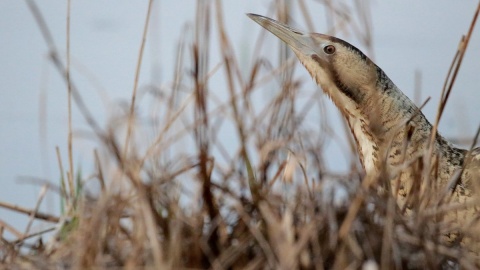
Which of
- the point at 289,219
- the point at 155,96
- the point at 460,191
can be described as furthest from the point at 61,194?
the point at 460,191

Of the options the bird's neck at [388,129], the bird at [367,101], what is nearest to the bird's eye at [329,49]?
the bird at [367,101]

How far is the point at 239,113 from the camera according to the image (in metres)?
1.55

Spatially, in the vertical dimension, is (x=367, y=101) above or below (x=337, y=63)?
below

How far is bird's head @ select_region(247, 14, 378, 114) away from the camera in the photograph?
2273 mm

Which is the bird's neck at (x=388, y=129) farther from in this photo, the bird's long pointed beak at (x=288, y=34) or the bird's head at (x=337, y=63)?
the bird's long pointed beak at (x=288, y=34)

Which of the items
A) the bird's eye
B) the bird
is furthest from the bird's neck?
the bird's eye

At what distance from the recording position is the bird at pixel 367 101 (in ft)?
7.16

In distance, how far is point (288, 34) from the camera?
232cm

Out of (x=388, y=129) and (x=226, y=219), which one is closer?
(x=226, y=219)

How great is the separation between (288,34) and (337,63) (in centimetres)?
14

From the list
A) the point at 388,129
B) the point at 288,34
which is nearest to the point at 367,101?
the point at 388,129

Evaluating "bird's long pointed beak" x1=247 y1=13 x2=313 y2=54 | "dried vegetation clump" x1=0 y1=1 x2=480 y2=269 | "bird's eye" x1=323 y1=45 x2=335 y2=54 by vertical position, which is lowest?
"dried vegetation clump" x1=0 y1=1 x2=480 y2=269

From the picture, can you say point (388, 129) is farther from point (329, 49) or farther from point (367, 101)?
point (329, 49)

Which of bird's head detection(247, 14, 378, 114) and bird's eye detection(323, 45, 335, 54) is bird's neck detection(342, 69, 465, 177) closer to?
bird's head detection(247, 14, 378, 114)
